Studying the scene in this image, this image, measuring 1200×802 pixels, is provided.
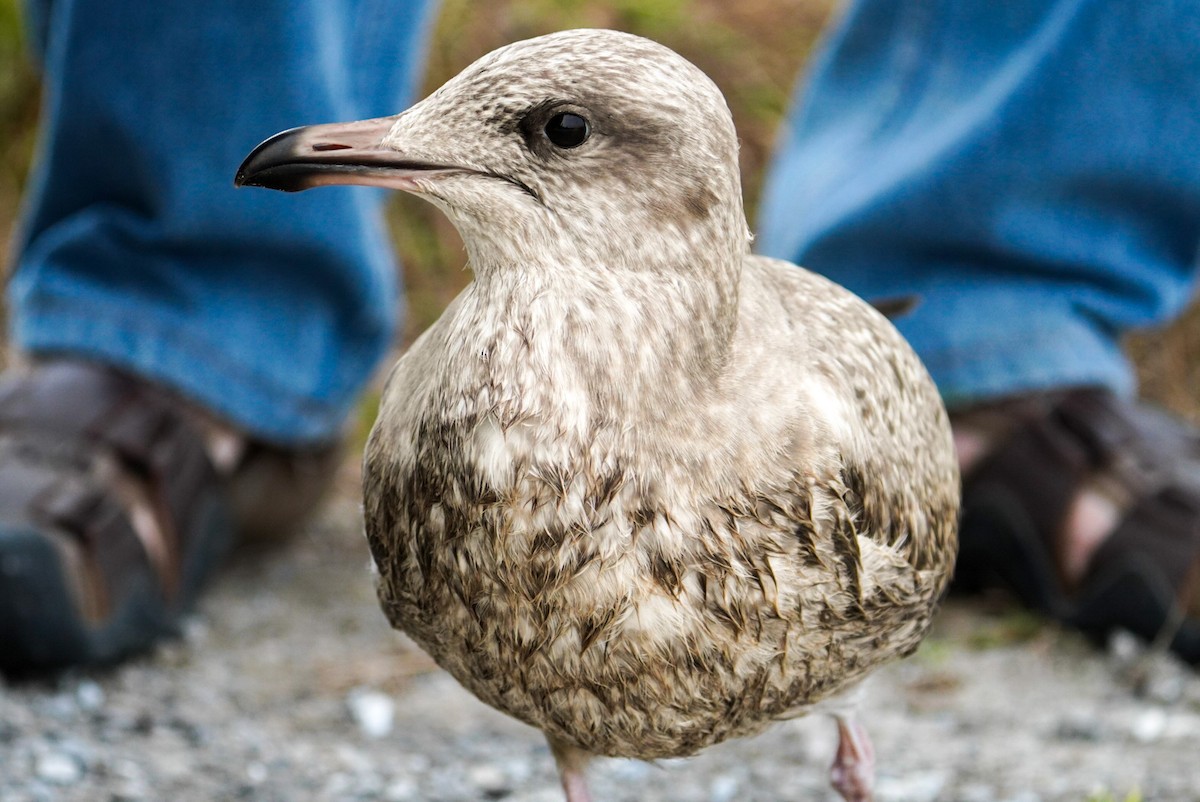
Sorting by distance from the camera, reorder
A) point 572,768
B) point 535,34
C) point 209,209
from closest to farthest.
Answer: point 572,768
point 209,209
point 535,34

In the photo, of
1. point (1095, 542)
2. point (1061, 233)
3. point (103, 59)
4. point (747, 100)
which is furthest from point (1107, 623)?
point (747, 100)

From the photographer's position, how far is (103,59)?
3381 millimetres

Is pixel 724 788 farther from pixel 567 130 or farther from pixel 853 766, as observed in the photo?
pixel 567 130

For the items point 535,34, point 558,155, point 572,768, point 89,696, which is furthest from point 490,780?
point 535,34

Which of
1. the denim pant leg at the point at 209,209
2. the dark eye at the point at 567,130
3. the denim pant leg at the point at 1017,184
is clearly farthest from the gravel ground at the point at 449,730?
the dark eye at the point at 567,130

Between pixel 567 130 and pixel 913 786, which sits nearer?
pixel 567 130

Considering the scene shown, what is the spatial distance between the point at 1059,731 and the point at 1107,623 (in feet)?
1.61

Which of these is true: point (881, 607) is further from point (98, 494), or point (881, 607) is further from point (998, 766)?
point (98, 494)

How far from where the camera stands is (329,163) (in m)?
1.75

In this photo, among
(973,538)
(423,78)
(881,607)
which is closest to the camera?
(881,607)

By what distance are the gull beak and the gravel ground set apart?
5.21 ft

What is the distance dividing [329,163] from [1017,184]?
238cm

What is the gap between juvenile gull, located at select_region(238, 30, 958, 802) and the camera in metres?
1.78

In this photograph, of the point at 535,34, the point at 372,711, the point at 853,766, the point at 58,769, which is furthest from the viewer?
the point at 535,34
